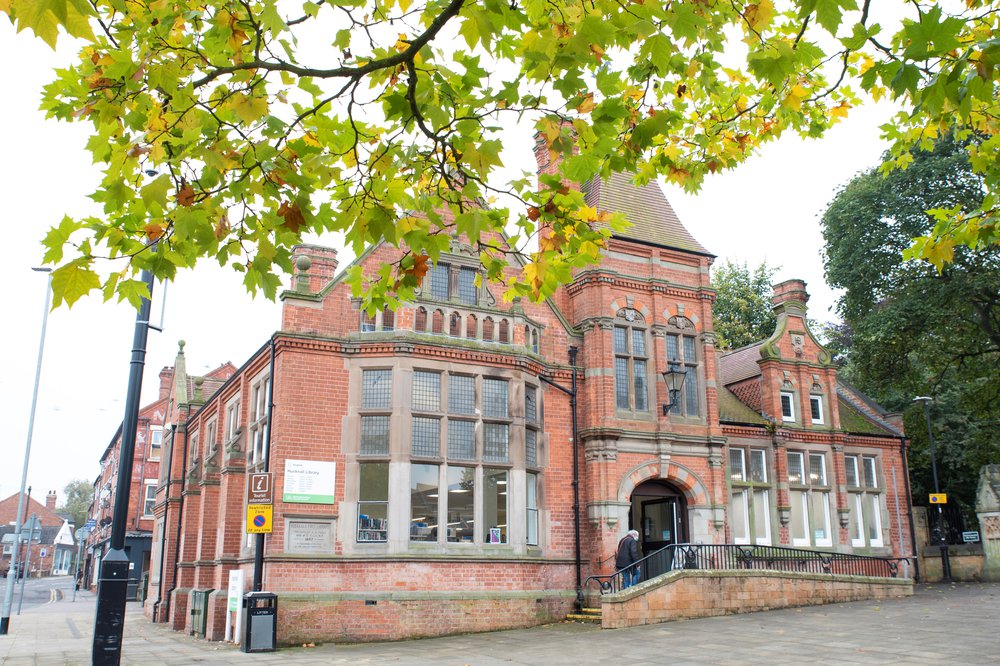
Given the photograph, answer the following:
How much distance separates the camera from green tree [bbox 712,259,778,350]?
4325cm

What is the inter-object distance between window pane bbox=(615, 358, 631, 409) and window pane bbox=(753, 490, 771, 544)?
561 cm

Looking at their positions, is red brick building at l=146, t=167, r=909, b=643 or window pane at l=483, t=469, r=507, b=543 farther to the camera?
window pane at l=483, t=469, r=507, b=543

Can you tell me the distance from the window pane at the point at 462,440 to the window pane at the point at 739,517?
876 cm

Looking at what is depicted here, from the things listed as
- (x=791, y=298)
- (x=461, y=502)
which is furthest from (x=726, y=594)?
(x=791, y=298)

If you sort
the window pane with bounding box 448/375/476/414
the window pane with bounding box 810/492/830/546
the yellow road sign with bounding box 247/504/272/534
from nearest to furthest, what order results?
the yellow road sign with bounding box 247/504/272/534, the window pane with bounding box 448/375/476/414, the window pane with bounding box 810/492/830/546

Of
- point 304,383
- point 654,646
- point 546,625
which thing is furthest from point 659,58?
point 546,625

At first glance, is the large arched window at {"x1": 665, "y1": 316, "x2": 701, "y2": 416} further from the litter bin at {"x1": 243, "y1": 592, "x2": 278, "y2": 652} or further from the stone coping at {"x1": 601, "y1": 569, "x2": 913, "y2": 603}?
the litter bin at {"x1": 243, "y1": 592, "x2": 278, "y2": 652}

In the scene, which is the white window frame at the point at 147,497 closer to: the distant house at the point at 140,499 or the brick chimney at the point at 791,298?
the distant house at the point at 140,499

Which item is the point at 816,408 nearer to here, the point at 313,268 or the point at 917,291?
the point at 917,291

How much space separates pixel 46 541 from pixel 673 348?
4223 inches

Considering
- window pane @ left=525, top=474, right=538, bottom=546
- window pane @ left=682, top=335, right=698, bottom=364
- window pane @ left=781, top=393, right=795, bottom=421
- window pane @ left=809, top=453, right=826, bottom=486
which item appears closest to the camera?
window pane @ left=525, top=474, right=538, bottom=546

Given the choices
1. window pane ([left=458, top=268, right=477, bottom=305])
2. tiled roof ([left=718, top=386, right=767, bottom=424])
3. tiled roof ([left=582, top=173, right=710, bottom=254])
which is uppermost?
tiled roof ([left=582, top=173, right=710, bottom=254])

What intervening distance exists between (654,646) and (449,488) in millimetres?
5703

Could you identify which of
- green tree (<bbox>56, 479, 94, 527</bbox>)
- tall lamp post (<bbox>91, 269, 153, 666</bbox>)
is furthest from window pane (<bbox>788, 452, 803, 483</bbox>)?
green tree (<bbox>56, 479, 94, 527</bbox>)
